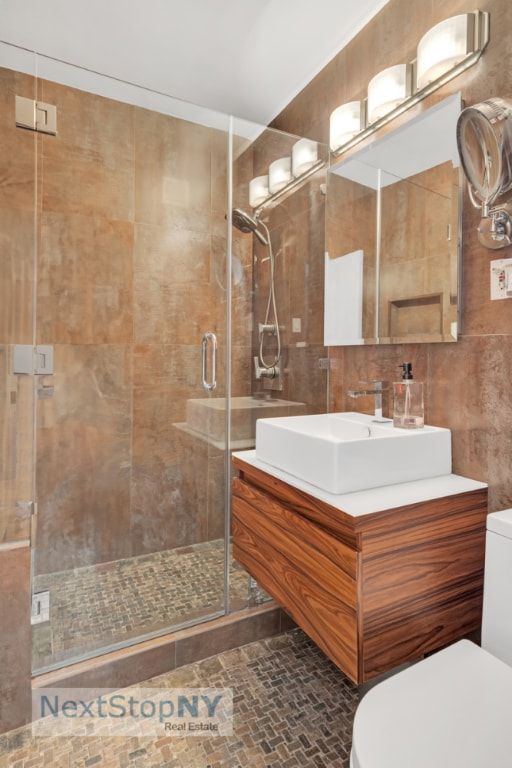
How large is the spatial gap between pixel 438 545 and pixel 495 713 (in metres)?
0.42

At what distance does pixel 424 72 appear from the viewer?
4.80 ft

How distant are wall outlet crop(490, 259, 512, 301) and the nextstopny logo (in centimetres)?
156

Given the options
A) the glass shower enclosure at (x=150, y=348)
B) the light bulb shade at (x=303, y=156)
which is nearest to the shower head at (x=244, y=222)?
the glass shower enclosure at (x=150, y=348)

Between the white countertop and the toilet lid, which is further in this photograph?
the white countertop

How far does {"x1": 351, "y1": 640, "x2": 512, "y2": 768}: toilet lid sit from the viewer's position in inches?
29.1

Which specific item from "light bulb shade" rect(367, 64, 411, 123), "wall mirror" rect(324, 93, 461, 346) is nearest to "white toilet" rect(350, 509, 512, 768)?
"wall mirror" rect(324, 93, 461, 346)

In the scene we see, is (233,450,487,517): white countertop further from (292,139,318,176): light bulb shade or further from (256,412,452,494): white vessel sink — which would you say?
(292,139,318,176): light bulb shade

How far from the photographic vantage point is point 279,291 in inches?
77.4

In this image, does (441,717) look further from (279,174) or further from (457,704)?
(279,174)

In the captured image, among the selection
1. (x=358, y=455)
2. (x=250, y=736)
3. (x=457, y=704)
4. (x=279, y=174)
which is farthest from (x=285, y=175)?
(x=250, y=736)

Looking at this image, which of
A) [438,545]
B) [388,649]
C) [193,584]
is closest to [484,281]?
[438,545]

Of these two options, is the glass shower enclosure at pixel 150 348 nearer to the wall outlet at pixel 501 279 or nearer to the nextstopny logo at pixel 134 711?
the nextstopny logo at pixel 134 711

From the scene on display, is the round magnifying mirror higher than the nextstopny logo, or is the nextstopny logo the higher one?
the round magnifying mirror

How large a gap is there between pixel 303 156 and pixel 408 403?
1246mm
